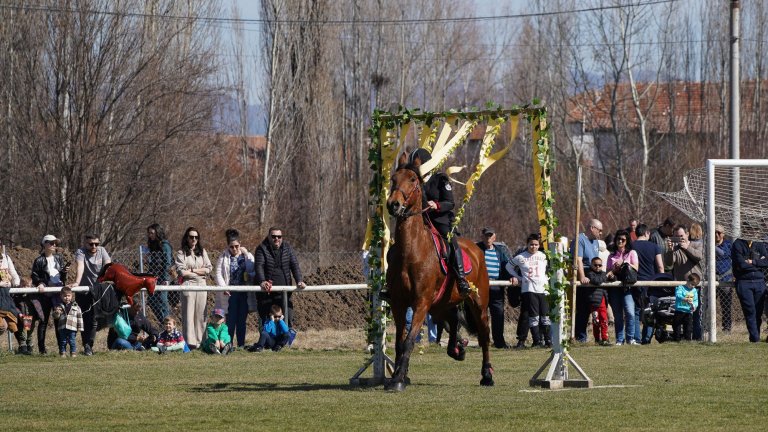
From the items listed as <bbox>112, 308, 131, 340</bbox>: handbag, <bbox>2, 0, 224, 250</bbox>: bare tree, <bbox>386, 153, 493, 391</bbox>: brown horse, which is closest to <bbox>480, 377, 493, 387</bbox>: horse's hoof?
<bbox>386, 153, 493, 391</bbox>: brown horse

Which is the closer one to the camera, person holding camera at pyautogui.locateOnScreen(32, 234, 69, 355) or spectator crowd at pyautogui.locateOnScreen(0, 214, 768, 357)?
person holding camera at pyautogui.locateOnScreen(32, 234, 69, 355)

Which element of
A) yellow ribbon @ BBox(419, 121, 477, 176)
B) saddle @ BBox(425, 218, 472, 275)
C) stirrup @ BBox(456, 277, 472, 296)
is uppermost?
yellow ribbon @ BBox(419, 121, 477, 176)

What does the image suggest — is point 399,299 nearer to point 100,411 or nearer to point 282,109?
point 100,411

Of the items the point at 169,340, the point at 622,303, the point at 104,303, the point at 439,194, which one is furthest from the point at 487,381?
the point at 622,303

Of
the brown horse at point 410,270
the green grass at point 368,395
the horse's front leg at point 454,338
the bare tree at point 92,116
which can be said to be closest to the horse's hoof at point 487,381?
the brown horse at point 410,270

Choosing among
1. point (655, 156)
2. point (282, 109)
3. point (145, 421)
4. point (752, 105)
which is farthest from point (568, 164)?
point (145, 421)

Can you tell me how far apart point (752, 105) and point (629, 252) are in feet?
113

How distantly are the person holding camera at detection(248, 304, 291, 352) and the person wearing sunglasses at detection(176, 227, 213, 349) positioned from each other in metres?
1.12

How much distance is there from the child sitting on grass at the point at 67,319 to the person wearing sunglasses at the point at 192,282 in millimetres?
2250

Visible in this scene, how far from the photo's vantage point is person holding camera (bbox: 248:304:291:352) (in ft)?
71.9

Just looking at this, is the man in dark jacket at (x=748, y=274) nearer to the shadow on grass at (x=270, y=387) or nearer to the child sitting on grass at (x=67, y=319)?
the shadow on grass at (x=270, y=387)

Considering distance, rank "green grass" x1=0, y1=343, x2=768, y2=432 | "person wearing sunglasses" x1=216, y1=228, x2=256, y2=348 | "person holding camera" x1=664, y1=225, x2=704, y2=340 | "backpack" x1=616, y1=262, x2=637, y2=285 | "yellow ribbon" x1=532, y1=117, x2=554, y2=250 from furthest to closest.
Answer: "person holding camera" x1=664, y1=225, x2=704, y2=340, "backpack" x1=616, y1=262, x2=637, y2=285, "person wearing sunglasses" x1=216, y1=228, x2=256, y2=348, "yellow ribbon" x1=532, y1=117, x2=554, y2=250, "green grass" x1=0, y1=343, x2=768, y2=432

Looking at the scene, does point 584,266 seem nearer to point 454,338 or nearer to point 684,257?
point 684,257

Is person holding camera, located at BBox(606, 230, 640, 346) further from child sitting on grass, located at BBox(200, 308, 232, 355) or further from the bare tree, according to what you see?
the bare tree
